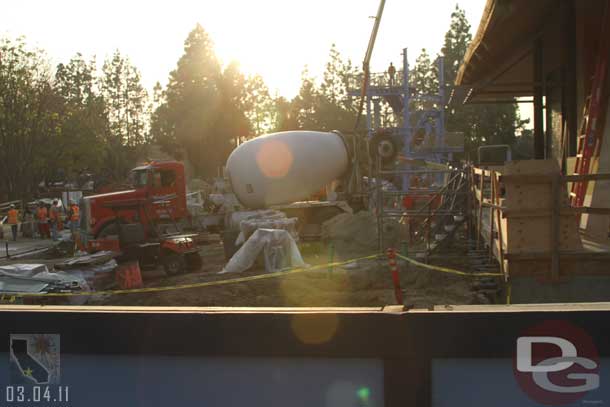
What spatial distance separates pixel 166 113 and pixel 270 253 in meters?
68.0

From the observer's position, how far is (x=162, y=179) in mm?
21391

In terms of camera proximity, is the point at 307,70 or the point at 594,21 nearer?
the point at 594,21

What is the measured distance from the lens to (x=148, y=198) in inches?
734

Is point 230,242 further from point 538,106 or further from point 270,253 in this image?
point 538,106

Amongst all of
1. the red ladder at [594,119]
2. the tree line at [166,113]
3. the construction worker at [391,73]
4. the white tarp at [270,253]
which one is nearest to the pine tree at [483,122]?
the tree line at [166,113]

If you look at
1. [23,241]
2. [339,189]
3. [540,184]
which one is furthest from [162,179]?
[540,184]

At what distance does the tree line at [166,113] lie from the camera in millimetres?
41884

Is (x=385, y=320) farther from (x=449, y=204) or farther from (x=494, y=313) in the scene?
(x=449, y=204)

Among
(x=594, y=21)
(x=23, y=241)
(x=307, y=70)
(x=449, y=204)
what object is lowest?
(x=23, y=241)

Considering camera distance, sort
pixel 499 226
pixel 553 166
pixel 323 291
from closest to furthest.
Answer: pixel 553 166, pixel 499 226, pixel 323 291

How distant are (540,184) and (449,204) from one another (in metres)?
7.64

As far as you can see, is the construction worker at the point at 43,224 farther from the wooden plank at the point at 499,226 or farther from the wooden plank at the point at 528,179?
the wooden plank at the point at 528,179

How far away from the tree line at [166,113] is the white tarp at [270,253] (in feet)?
106

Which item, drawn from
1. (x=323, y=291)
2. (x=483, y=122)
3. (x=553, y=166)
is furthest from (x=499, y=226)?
(x=483, y=122)
